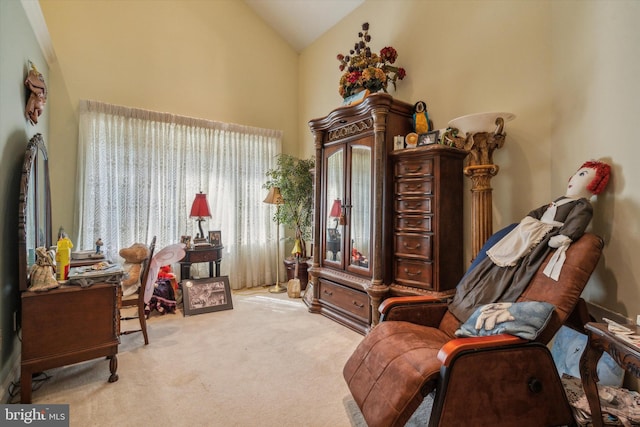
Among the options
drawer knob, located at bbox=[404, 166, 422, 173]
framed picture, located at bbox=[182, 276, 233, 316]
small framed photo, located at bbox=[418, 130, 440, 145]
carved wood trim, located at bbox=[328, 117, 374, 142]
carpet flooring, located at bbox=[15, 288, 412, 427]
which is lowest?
carpet flooring, located at bbox=[15, 288, 412, 427]

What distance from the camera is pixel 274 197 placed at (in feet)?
13.9

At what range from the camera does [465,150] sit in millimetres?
2533

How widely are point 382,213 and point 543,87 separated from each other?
153cm

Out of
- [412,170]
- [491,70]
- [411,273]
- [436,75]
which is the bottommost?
[411,273]

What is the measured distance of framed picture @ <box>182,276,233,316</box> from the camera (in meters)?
3.46

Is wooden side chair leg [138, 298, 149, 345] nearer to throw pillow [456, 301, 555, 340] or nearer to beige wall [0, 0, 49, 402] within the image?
beige wall [0, 0, 49, 402]

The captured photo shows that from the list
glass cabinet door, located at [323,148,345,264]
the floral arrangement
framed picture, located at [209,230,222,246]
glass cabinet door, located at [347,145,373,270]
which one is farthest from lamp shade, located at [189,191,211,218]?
the floral arrangement

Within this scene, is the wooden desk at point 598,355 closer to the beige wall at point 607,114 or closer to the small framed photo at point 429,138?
the beige wall at point 607,114

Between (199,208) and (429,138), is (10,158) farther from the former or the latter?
(429,138)

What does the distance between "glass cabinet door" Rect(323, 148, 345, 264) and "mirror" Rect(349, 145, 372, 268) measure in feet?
0.51

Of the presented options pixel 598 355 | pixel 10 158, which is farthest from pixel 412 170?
pixel 10 158

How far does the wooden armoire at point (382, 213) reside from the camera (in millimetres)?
2572

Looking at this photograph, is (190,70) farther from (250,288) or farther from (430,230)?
(430,230)

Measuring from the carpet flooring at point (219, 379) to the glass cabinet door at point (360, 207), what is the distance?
2.49ft
